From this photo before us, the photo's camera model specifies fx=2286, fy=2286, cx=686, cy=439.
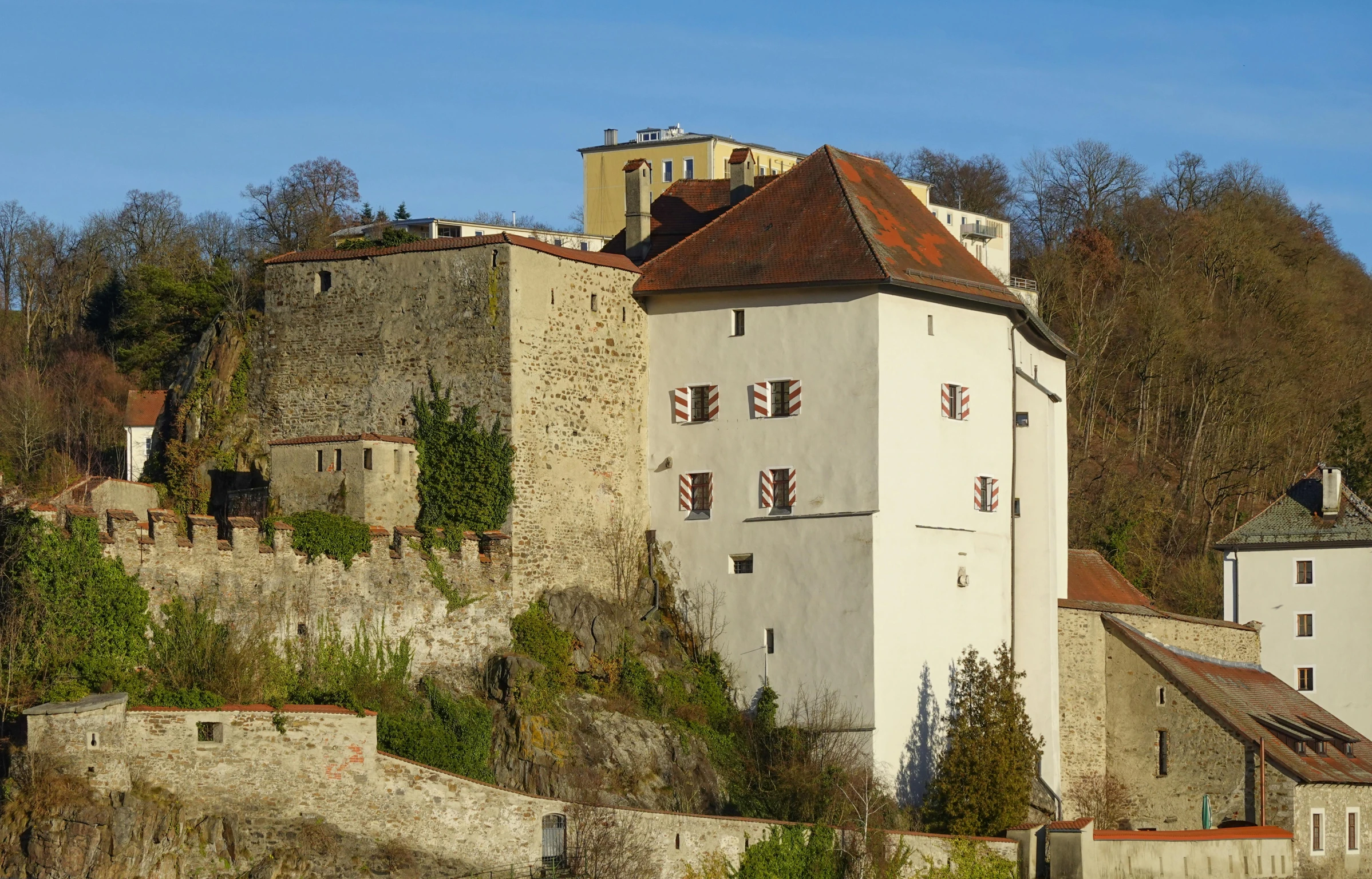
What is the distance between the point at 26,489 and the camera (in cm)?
5191

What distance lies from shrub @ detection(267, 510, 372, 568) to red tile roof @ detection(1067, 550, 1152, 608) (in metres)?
16.8

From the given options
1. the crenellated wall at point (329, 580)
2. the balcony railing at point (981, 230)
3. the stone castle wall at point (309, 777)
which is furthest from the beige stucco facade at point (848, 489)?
the balcony railing at point (981, 230)

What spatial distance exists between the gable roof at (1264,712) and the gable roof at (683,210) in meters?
11.5

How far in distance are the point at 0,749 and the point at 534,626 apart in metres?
9.96

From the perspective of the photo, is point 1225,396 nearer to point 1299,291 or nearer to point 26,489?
point 1299,291

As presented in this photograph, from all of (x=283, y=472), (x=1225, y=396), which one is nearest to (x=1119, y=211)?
(x=1225, y=396)

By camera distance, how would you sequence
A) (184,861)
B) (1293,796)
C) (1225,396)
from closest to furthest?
(184,861), (1293,796), (1225,396)

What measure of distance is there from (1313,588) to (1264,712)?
11.2m

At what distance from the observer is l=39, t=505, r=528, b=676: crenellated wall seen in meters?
34.8

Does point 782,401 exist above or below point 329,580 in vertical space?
above

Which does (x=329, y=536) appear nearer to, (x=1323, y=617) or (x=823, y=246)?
(x=823, y=246)

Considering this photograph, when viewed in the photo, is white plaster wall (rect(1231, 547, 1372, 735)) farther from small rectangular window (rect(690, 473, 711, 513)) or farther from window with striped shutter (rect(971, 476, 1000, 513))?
small rectangular window (rect(690, 473, 711, 513))

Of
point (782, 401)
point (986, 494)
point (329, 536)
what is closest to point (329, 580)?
point (329, 536)

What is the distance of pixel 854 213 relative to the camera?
141 feet
